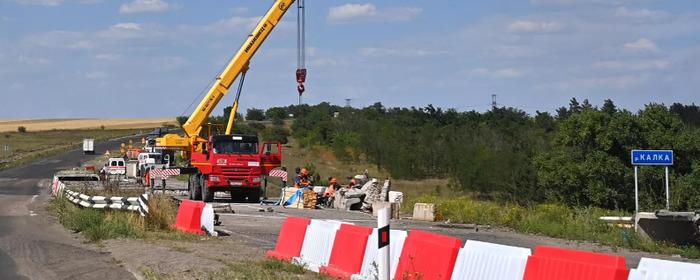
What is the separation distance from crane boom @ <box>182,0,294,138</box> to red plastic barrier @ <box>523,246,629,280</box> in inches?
1276

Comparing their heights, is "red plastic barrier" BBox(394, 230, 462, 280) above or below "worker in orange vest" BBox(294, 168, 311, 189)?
below

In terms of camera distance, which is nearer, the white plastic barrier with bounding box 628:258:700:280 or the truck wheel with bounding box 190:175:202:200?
the white plastic barrier with bounding box 628:258:700:280

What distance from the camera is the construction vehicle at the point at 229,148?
35.6 m

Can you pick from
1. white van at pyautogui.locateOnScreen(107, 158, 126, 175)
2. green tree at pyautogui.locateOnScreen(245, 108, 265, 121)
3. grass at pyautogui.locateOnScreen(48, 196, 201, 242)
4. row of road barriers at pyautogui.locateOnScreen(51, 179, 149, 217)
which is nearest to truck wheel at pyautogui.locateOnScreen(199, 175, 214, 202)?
row of road barriers at pyautogui.locateOnScreen(51, 179, 149, 217)

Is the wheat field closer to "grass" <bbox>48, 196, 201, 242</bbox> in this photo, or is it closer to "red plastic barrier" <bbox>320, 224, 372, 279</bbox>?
"grass" <bbox>48, 196, 201, 242</bbox>

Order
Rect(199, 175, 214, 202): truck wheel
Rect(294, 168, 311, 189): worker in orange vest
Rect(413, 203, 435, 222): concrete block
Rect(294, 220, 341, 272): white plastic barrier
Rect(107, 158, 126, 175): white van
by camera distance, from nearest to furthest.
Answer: Rect(294, 220, 341, 272): white plastic barrier < Rect(413, 203, 435, 222): concrete block < Rect(294, 168, 311, 189): worker in orange vest < Rect(199, 175, 214, 202): truck wheel < Rect(107, 158, 126, 175): white van

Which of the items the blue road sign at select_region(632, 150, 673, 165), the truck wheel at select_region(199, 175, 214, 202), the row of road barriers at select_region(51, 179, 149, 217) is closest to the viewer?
the row of road barriers at select_region(51, 179, 149, 217)

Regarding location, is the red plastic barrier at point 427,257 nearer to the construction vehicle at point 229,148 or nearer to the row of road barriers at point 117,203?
the row of road barriers at point 117,203

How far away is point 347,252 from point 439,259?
237cm

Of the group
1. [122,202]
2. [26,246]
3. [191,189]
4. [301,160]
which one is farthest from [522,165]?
[26,246]

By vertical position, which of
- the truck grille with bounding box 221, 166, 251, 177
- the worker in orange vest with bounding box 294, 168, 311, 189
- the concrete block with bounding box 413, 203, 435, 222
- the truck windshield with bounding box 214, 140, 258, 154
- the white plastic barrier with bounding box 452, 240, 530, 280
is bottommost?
the concrete block with bounding box 413, 203, 435, 222

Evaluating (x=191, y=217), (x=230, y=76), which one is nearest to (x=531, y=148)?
(x=230, y=76)

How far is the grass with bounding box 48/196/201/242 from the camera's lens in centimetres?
1992

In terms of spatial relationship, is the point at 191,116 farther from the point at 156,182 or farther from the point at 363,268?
the point at 363,268
